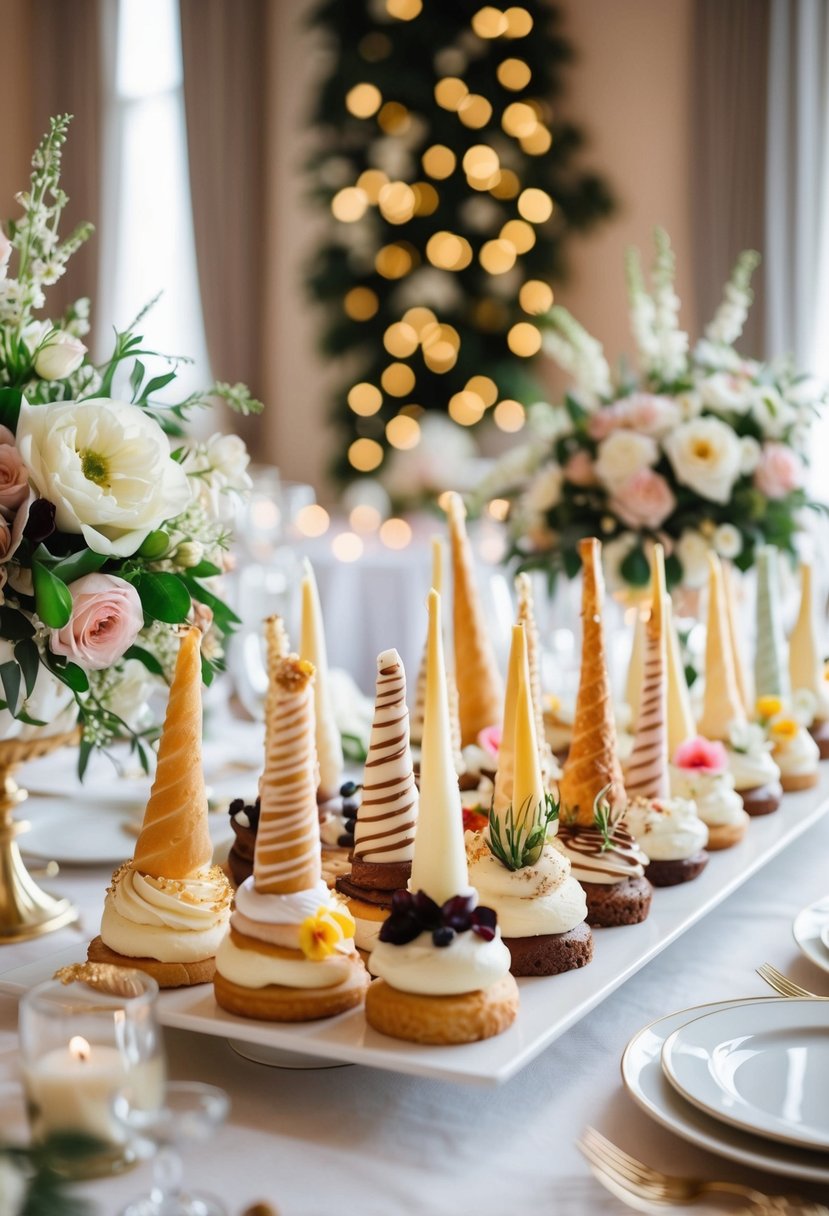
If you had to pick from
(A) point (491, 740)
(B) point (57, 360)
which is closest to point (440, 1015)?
(A) point (491, 740)

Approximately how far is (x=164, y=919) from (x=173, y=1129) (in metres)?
0.51

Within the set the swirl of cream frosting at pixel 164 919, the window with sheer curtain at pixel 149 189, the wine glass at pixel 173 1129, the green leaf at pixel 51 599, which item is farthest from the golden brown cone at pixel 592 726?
the window with sheer curtain at pixel 149 189

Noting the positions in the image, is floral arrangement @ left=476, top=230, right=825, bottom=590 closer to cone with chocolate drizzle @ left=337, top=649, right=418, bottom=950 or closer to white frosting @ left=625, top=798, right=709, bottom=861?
white frosting @ left=625, top=798, right=709, bottom=861

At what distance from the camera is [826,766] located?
7.25 ft

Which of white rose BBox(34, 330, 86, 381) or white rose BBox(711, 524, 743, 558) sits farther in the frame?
white rose BBox(711, 524, 743, 558)

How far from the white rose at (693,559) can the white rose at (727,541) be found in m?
0.02

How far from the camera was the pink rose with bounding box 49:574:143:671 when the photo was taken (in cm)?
134

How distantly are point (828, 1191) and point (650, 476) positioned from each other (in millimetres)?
1737

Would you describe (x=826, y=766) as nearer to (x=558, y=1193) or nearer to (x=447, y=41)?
(x=558, y=1193)

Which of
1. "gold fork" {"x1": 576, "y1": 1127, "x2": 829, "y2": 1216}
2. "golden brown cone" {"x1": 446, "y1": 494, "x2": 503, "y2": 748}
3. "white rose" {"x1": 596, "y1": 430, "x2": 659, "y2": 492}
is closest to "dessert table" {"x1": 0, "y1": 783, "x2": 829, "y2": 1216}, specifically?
"gold fork" {"x1": 576, "y1": 1127, "x2": 829, "y2": 1216}

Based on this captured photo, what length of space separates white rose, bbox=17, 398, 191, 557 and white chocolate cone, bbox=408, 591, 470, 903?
39 centimetres

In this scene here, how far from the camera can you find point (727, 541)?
8.36 feet

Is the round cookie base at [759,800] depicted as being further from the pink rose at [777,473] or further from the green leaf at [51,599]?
the green leaf at [51,599]

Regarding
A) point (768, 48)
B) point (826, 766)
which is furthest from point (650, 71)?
point (826, 766)
